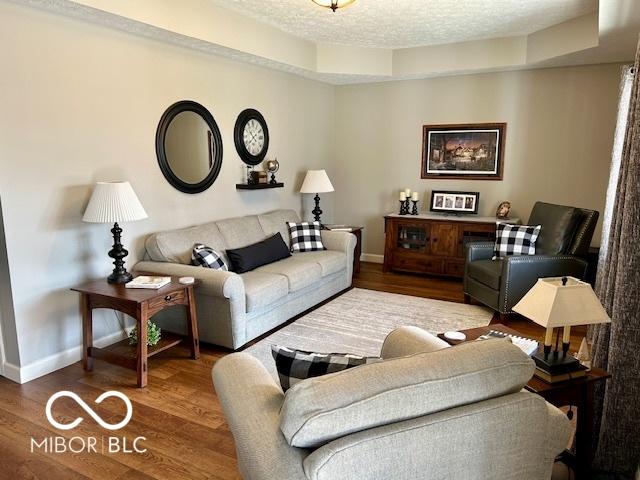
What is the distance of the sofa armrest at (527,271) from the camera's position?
4008 mm

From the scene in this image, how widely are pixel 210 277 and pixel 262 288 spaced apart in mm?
445

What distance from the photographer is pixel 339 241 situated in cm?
493

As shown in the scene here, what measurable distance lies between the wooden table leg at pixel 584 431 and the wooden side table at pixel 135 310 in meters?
2.43

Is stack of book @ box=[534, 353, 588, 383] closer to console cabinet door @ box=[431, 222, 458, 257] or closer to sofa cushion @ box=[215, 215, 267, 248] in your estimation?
sofa cushion @ box=[215, 215, 267, 248]

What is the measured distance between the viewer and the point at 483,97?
544 cm

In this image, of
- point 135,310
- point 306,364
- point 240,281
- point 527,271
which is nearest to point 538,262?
point 527,271

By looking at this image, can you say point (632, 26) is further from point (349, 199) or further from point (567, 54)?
point (349, 199)

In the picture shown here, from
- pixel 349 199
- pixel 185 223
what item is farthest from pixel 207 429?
pixel 349 199

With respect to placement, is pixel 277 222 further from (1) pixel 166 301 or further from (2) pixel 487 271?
(2) pixel 487 271

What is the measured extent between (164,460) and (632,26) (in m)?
4.22

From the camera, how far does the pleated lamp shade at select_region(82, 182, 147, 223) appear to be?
9.82 ft

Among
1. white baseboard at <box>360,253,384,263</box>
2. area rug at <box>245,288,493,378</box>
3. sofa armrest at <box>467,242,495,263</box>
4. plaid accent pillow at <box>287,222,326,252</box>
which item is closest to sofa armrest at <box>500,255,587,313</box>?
area rug at <box>245,288,493,378</box>

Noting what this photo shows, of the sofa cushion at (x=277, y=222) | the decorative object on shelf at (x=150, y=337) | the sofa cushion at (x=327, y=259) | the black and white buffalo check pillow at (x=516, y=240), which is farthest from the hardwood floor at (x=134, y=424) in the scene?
the black and white buffalo check pillow at (x=516, y=240)

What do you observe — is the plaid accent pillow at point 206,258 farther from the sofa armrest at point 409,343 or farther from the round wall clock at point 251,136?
the sofa armrest at point 409,343
